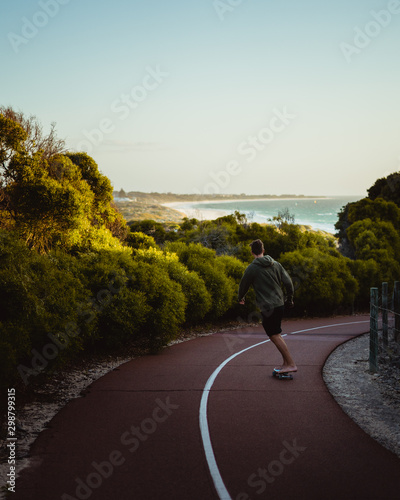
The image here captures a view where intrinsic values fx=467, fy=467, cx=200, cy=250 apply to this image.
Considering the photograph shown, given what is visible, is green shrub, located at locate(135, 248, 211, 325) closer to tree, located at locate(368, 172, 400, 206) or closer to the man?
the man

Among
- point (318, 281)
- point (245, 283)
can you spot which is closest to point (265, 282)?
point (245, 283)

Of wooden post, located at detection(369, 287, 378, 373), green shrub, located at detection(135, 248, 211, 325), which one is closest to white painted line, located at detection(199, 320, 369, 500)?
wooden post, located at detection(369, 287, 378, 373)

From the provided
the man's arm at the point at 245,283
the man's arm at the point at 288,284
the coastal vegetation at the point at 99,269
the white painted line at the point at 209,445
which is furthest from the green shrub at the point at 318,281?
the man's arm at the point at 245,283

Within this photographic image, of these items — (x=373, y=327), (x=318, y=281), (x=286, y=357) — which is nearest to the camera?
(x=286, y=357)

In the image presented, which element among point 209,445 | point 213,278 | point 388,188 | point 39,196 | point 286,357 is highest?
point 388,188

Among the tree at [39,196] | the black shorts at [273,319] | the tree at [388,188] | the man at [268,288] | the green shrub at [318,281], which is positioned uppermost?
the tree at [388,188]

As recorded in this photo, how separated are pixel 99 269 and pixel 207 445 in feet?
24.5

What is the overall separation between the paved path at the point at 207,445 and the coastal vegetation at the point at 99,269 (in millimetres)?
A: 1637

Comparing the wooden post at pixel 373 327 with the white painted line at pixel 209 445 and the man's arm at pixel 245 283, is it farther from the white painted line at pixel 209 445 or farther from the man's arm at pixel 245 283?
the white painted line at pixel 209 445

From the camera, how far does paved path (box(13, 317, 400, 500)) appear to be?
15.8 ft

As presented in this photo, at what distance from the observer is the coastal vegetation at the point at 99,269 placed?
332 inches

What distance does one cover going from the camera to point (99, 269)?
495 inches

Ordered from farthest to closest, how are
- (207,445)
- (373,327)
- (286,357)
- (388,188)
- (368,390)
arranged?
→ (388,188), (373,327), (286,357), (368,390), (207,445)

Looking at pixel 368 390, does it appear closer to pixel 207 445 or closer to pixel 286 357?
pixel 286 357
